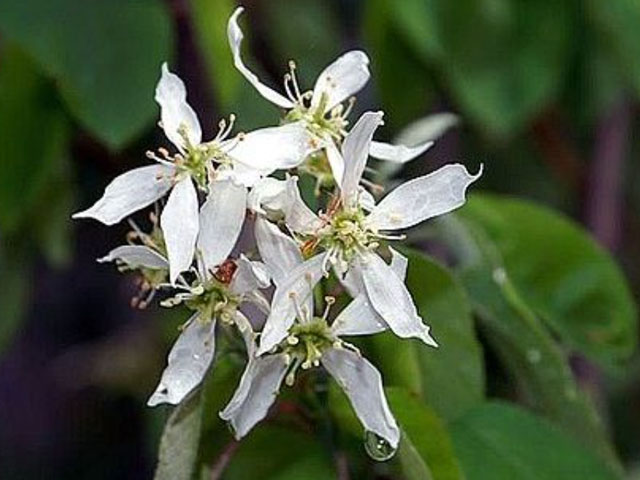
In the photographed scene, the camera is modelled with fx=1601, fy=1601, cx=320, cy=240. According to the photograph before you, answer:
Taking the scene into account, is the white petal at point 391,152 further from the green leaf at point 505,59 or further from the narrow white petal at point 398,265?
the green leaf at point 505,59

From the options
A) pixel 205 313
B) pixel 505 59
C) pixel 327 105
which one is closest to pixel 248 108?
pixel 505 59

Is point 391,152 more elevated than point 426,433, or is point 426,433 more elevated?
point 391,152

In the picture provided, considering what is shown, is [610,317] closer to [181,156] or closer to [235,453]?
[235,453]

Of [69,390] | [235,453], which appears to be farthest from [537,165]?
[235,453]

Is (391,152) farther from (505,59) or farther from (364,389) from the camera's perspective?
(505,59)

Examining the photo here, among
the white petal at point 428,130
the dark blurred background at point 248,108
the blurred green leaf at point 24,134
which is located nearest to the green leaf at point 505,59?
the dark blurred background at point 248,108

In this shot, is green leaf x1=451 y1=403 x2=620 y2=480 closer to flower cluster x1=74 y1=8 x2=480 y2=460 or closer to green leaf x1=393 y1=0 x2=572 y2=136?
flower cluster x1=74 y1=8 x2=480 y2=460
